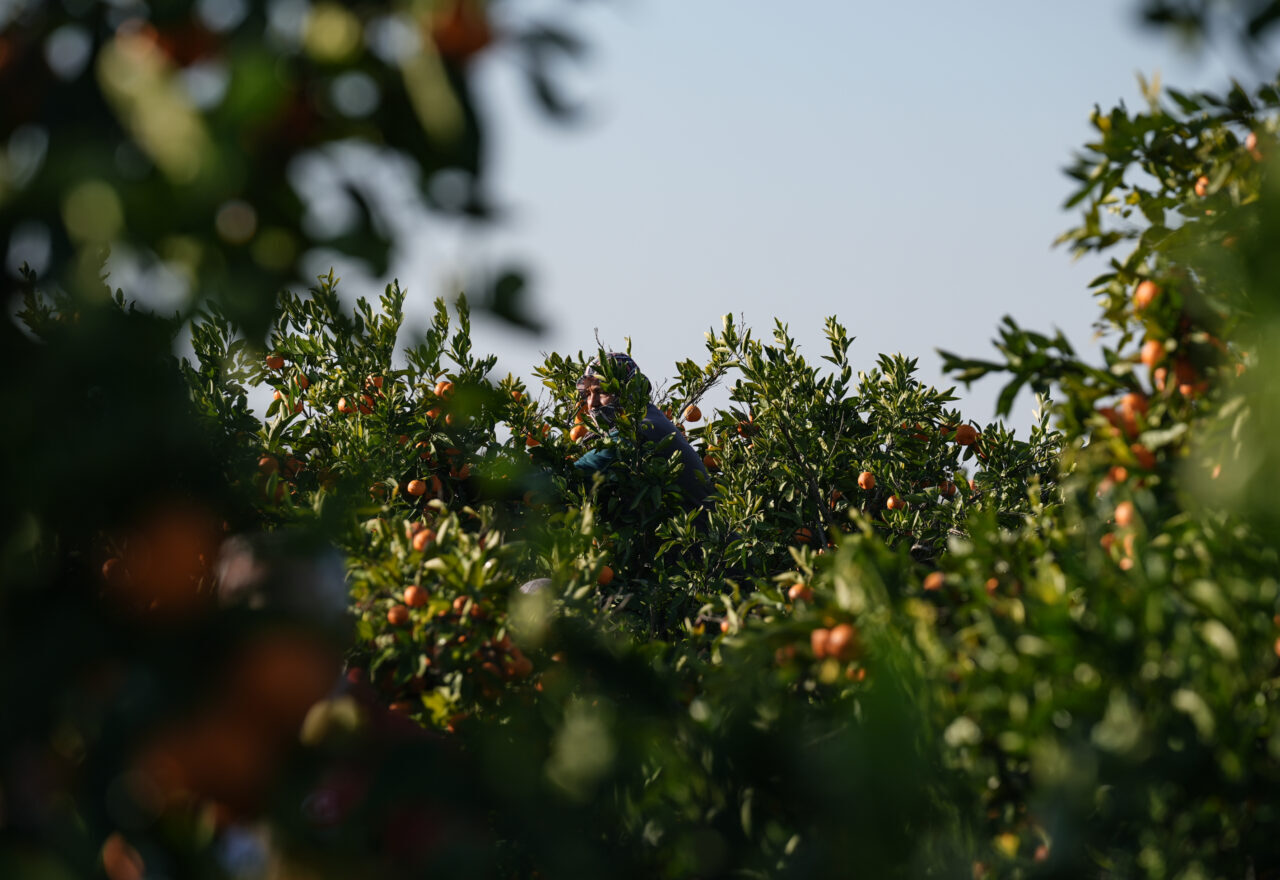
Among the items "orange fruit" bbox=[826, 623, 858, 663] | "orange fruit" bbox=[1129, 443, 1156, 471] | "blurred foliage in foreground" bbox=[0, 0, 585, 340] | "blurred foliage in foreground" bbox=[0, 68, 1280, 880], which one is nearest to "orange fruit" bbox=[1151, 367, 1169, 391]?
"blurred foliage in foreground" bbox=[0, 68, 1280, 880]

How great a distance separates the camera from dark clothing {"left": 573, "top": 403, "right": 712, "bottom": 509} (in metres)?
5.81

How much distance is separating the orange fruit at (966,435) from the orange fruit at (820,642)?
165 inches

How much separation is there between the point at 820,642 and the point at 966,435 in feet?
13.8

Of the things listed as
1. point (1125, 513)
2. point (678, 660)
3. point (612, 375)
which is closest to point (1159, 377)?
point (1125, 513)

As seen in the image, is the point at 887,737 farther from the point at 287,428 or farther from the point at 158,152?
the point at 287,428

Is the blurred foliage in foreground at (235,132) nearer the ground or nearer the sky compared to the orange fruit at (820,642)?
nearer the sky

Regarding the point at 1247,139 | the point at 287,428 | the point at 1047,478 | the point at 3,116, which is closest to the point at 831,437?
the point at 1047,478

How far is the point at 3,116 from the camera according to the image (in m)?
1.16

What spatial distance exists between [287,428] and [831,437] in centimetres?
285

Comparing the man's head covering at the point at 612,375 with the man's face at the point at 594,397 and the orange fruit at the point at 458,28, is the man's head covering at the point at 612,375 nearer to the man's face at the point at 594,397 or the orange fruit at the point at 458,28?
the man's face at the point at 594,397

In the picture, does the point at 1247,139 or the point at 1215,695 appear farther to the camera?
the point at 1247,139

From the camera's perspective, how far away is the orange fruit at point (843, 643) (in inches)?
76.3

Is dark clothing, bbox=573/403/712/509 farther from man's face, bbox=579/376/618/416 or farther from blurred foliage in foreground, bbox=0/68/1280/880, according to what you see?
blurred foliage in foreground, bbox=0/68/1280/880

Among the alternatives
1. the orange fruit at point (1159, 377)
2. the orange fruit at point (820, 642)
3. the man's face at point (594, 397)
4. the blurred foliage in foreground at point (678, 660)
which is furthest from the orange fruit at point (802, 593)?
the man's face at point (594, 397)
